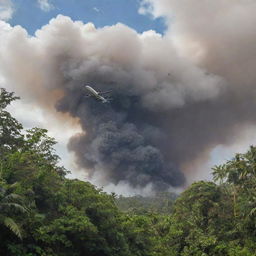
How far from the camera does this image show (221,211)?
46438 millimetres

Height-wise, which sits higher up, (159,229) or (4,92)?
(4,92)

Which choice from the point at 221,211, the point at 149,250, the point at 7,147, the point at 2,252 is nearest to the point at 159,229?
the point at 221,211

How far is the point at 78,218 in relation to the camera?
21.9 m

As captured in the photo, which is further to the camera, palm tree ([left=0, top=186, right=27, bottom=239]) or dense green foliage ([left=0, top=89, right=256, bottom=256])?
dense green foliage ([left=0, top=89, right=256, bottom=256])

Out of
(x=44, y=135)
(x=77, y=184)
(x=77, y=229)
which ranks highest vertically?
(x=44, y=135)

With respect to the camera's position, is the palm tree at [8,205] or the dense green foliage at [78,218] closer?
the palm tree at [8,205]

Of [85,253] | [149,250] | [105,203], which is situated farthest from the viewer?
[149,250]

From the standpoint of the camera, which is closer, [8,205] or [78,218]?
[8,205]

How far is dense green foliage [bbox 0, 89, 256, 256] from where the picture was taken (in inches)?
771

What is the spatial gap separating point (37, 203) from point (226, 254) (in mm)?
23813

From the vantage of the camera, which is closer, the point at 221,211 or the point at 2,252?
the point at 2,252

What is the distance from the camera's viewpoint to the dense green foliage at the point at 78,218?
19578mm

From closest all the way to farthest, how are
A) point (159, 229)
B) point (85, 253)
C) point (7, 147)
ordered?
point (85, 253) < point (7, 147) < point (159, 229)

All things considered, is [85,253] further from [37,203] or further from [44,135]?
[44,135]
